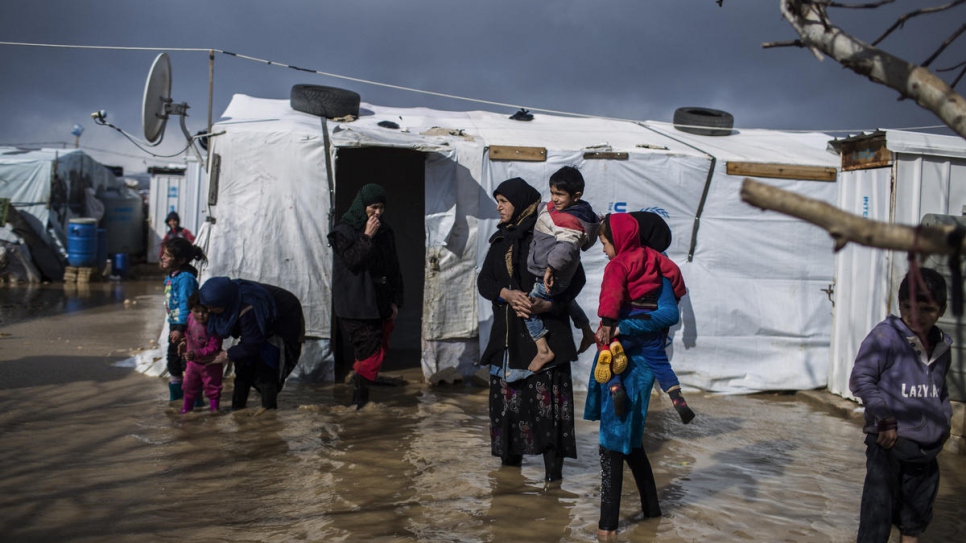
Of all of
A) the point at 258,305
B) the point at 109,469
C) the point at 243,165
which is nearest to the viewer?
the point at 109,469

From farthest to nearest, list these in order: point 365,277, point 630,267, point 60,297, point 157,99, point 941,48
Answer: point 60,297 < point 157,99 < point 365,277 < point 630,267 < point 941,48

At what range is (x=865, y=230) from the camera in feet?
4.34

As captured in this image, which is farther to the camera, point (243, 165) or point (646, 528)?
point (243, 165)

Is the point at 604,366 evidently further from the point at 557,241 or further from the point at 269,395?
the point at 269,395

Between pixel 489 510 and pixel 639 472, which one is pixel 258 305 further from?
pixel 639 472

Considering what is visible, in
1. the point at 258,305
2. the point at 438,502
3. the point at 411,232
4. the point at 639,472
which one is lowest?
the point at 438,502

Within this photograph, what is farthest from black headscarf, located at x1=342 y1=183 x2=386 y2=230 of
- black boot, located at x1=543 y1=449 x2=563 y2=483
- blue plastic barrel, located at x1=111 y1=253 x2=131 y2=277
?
blue plastic barrel, located at x1=111 y1=253 x2=131 y2=277

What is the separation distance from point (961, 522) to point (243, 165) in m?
5.74

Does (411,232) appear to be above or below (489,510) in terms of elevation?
above

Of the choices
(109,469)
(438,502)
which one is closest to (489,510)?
(438,502)

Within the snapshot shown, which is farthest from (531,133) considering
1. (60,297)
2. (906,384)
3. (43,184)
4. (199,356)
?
(43,184)

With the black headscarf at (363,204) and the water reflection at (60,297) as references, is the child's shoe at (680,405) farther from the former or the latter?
the water reflection at (60,297)

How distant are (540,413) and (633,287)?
977 millimetres

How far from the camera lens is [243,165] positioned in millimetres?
6719
